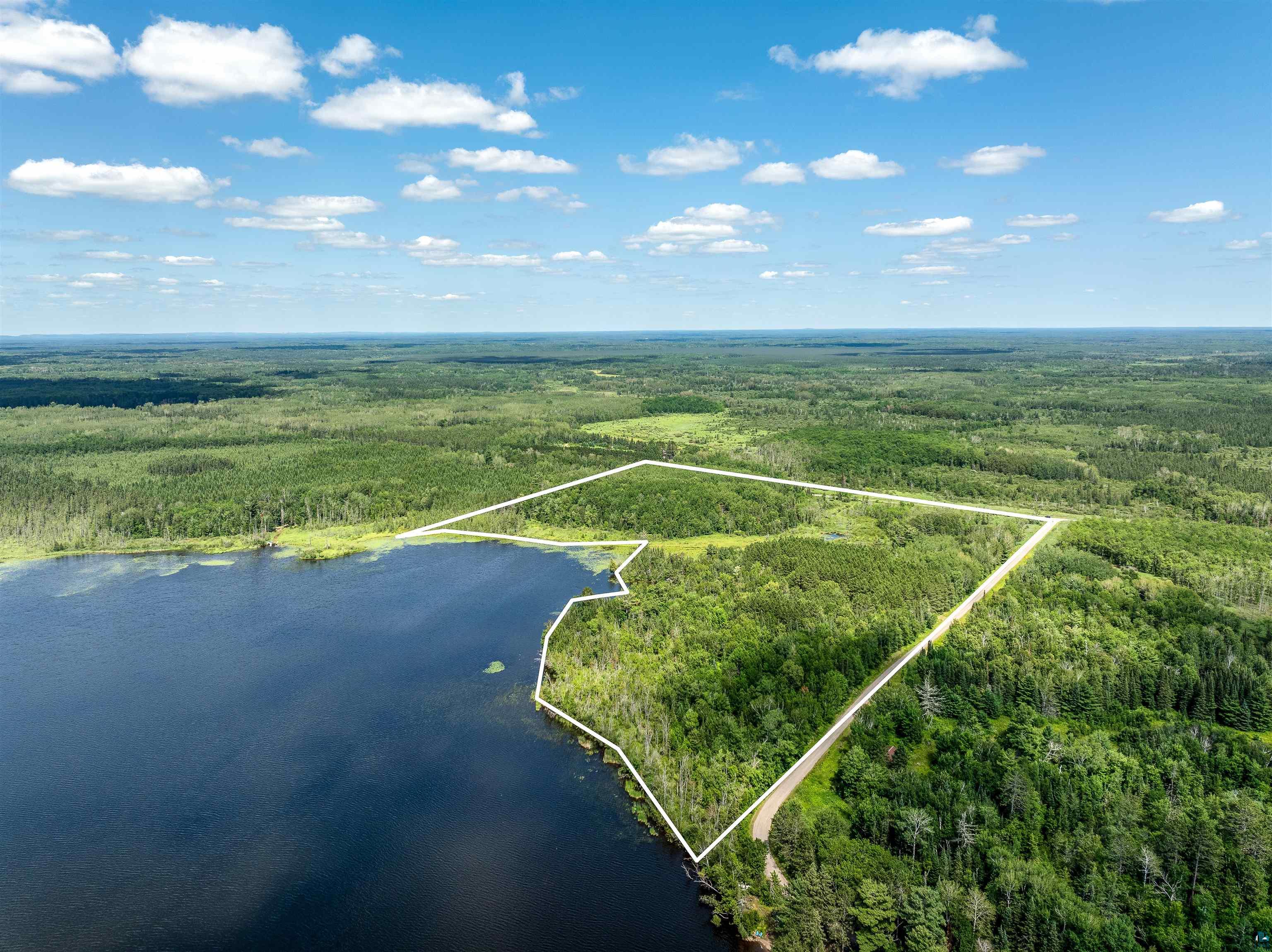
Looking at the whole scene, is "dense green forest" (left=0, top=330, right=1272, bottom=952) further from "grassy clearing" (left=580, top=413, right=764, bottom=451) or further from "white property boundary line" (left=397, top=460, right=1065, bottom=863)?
"grassy clearing" (left=580, top=413, right=764, bottom=451)

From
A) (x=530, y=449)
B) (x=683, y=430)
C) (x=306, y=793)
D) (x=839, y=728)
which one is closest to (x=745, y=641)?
(x=839, y=728)

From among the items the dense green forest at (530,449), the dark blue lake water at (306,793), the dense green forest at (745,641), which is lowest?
the dark blue lake water at (306,793)

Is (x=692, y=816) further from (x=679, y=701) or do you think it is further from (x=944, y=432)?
(x=944, y=432)

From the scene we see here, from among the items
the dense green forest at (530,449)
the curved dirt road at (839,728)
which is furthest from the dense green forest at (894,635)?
the dense green forest at (530,449)

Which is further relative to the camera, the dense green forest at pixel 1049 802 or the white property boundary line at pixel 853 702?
the white property boundary line at pixel 853 702

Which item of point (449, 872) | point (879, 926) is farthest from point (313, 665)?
point (879, 926)

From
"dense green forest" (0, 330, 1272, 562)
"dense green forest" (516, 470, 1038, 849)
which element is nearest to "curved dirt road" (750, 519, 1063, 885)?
"dense green forest" (516, 470, 1038, 849)

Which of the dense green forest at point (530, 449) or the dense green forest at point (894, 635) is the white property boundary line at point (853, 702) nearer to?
the dense green forest at point (894, 635)
